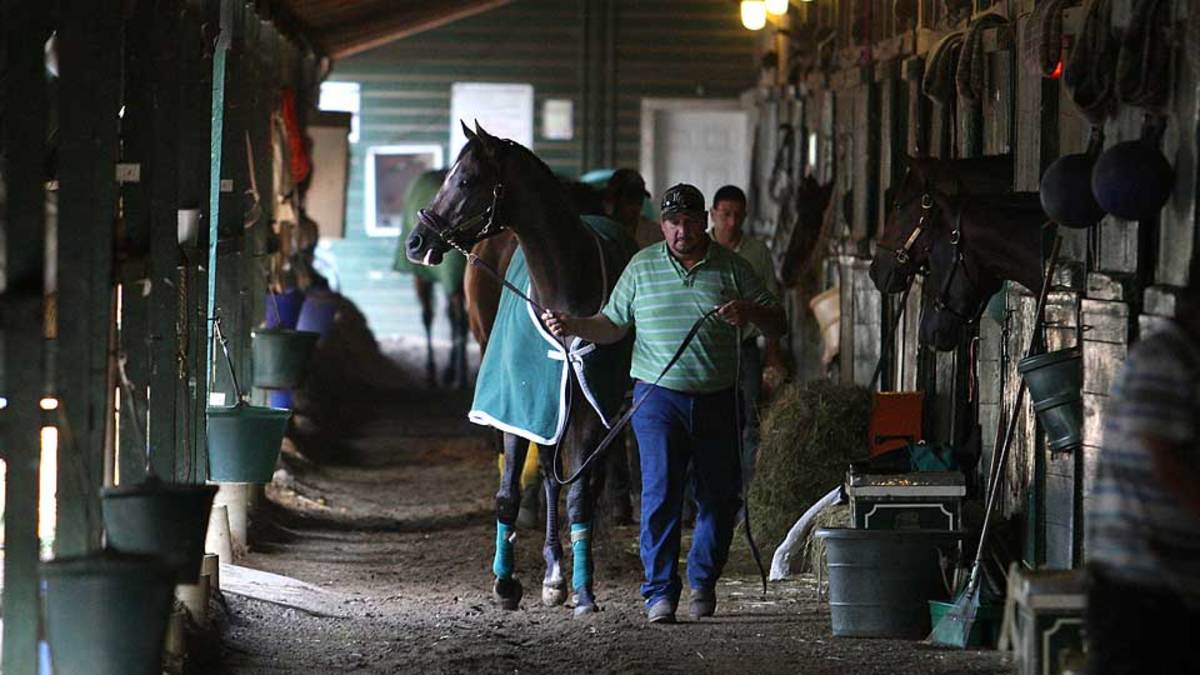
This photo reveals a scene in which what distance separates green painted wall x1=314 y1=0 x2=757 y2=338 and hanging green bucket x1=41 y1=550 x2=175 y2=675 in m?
17.4

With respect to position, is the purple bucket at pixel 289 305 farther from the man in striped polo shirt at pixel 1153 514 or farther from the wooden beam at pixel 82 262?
the man in striped polo shirt at pixel 1153 514

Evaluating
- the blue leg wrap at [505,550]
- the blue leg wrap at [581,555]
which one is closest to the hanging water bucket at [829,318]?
the blue leg wrap at [581,555]

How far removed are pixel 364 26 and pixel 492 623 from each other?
10161 millimetres

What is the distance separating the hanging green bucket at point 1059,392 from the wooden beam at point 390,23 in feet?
35.4

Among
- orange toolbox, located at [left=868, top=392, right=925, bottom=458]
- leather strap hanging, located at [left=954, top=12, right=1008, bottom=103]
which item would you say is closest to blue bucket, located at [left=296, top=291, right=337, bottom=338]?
orange toolbox, located at [left=868, top=392, right=925, bottom=458]

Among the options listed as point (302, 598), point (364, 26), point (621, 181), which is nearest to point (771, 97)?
point (364, 26)

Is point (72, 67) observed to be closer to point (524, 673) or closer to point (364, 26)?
point (524, 673)

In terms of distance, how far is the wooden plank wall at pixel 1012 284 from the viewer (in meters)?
6.72

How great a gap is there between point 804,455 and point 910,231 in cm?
194

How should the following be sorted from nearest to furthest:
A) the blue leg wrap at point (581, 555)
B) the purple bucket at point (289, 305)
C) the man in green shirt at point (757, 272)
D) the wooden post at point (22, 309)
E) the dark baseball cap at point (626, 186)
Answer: the wooden post at point (22, 309) < the blue leg wrap at point (581, 555) < the man in green shirt at point (757, 272) < the dark baseball cap at point (626, 186) < the purple bucket at point (289, 305)

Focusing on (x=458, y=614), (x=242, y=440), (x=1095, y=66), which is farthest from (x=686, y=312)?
(x=1095, y=66)

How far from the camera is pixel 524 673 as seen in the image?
733 centimetres

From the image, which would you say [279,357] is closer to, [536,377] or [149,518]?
[536,377]

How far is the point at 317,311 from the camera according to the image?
1659 centimetres
